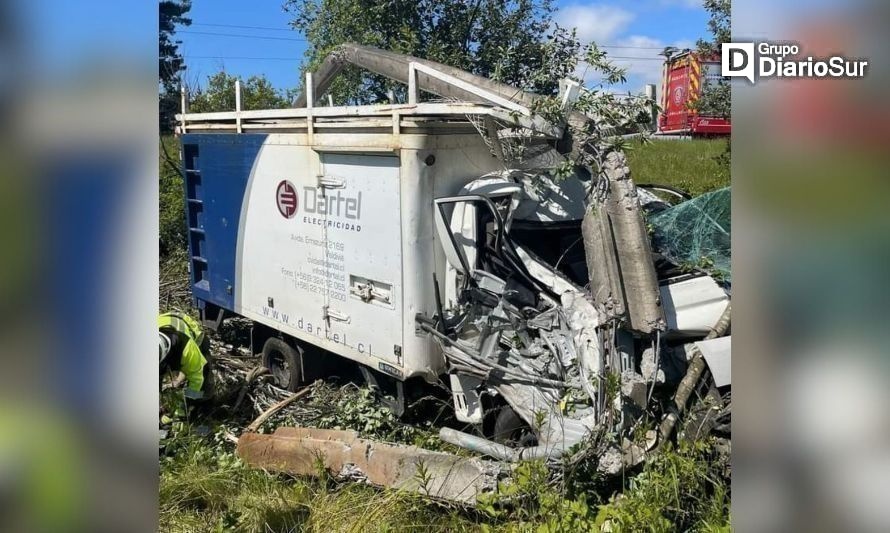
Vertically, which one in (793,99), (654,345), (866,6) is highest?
(866,6)

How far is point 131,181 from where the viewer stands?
1162mm

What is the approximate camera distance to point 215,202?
7.12 metres

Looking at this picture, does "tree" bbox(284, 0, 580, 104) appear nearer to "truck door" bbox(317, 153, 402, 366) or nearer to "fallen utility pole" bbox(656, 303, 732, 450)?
"truck door" bbox(317, 153, 402, 366)

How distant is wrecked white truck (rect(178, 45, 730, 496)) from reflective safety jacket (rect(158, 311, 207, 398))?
2.97 ft

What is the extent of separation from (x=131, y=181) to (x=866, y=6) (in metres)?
1.28

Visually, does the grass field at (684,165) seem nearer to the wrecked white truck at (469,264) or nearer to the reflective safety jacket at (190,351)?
the wrecked white truck at (469,264)

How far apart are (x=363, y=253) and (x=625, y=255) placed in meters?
2.32

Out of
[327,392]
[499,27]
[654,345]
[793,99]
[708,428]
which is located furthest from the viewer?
[499,27]

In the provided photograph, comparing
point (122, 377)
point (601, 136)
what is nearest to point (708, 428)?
point (601, 136)

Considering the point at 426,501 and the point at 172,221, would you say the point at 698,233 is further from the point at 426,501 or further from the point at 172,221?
the point at 172,221

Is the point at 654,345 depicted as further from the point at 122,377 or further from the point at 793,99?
the point at 122,377

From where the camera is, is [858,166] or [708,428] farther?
[708,428]

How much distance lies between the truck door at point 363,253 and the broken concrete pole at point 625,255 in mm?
1760

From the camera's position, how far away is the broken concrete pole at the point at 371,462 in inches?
148
